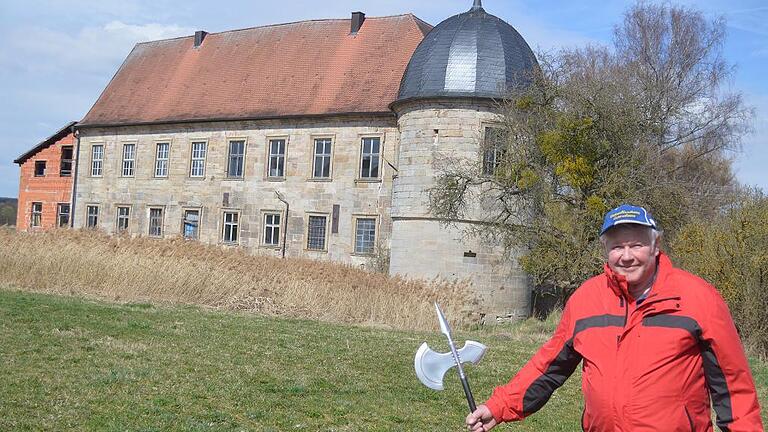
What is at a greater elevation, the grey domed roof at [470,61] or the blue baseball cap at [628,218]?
the grey domed roof at [470,61]

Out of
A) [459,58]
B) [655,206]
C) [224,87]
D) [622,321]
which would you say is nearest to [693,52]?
[459,58]

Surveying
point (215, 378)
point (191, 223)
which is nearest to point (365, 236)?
point (191, 223)

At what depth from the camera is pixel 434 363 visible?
4379mm

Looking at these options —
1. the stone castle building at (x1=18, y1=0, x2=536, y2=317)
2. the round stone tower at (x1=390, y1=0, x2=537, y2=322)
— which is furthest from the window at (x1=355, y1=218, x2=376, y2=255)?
the round stone tower at (x1=390, y1=0, x2=537, y2=322)

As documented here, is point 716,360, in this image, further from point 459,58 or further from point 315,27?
point 315,27

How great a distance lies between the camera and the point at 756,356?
16.1m

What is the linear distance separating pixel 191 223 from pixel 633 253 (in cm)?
3286

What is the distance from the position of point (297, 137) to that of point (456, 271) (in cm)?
979

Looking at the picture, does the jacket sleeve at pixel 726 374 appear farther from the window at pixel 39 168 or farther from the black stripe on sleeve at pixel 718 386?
the window at pixel 39 168

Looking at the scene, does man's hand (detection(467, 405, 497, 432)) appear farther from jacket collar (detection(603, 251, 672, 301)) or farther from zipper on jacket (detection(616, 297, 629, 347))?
jacket collar (detection(603, 251, 672, 301))

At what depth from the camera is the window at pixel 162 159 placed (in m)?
36.3

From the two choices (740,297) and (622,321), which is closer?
(622,321)

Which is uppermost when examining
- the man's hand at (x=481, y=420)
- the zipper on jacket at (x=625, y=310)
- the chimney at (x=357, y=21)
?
the chimney at (x=357, y=21)

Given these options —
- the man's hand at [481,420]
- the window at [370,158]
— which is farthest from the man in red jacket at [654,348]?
the window at [370,158]
